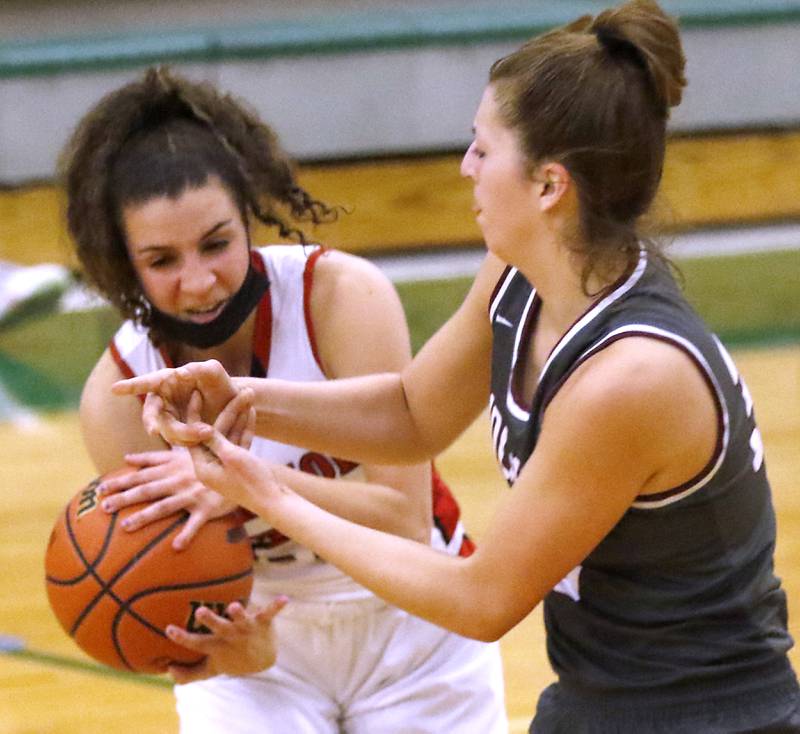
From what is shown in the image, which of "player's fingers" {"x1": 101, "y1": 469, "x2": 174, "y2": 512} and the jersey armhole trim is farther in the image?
"player's fingers" {"x1": 101, "y1": 469, "x2": 174, "y2": 512}

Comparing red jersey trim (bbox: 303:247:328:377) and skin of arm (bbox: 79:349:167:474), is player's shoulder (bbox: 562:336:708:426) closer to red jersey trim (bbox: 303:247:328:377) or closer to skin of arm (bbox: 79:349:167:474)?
red jersey trim (bbox: 303:247:328:377)

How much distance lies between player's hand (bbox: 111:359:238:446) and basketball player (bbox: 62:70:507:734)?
252mm

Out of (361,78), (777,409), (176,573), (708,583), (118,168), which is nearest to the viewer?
(708,583)

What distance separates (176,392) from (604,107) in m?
0.73

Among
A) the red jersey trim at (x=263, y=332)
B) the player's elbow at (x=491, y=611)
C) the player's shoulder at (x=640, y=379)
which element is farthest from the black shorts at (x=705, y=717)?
the red jersey trim at (x=263, y=332)

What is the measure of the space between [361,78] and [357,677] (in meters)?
4.36

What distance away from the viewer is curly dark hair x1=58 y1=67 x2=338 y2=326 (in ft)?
7.76

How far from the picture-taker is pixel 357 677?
247 centimetres

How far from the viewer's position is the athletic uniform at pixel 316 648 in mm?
2408

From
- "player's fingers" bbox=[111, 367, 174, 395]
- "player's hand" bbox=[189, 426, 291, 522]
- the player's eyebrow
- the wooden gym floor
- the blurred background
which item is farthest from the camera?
the blurred background

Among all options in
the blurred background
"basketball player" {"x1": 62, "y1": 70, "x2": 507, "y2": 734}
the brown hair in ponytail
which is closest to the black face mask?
"basketball player" {"x1": 62, "y1": 70, "x2": 507, "y2": 734}

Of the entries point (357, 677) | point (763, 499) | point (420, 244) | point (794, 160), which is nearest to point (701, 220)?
point (794, 160)

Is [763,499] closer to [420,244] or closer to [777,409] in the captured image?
[777,409]

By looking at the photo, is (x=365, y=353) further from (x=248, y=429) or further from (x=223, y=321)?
(x=248, y=429)
